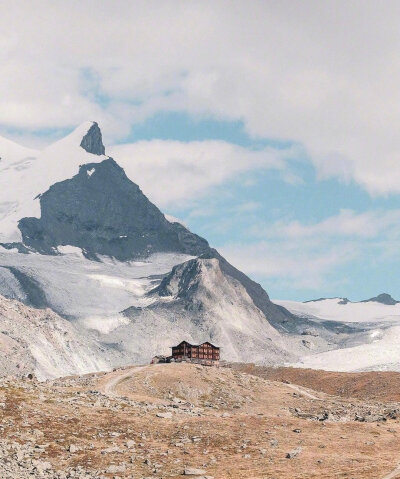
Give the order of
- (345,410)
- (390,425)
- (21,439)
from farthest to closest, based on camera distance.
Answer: (345,410), (390,425), (21,439)

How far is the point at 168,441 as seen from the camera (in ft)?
262

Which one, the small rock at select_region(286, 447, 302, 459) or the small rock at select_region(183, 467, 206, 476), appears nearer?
the small rock at select_region(183, 467, 206, 476)

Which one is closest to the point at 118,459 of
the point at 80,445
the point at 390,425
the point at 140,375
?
the point at 80,445

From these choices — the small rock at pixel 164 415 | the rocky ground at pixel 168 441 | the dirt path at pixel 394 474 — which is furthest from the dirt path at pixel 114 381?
the dirt path at pixel 394 474

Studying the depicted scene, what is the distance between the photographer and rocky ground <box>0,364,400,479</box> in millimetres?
69438

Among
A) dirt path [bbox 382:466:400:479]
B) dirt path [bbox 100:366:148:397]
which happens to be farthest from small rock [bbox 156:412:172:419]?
dirt path [bbox 100:366:148:397]

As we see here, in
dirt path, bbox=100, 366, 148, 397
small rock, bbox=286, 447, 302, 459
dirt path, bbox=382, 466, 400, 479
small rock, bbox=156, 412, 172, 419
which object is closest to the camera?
dirt path, bbox=382, 466, 400, 479

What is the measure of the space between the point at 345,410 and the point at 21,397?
201ft

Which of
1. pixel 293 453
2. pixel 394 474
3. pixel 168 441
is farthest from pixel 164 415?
pixel 394 474

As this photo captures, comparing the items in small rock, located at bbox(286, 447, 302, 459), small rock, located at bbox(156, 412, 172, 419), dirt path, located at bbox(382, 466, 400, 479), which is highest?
small rock, located at bbox(156, 412, 172, 419)

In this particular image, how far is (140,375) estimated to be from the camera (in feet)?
495

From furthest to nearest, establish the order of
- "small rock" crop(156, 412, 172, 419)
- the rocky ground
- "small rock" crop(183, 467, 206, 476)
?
"small rock" crop(156, 412, 172, 419)
the rocky ground
"small rock" crop(183, 467, 206, 476)

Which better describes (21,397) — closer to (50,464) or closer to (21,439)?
(21,439)

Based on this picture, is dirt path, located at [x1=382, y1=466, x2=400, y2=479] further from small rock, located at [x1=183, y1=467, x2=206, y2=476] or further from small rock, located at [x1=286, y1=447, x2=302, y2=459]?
small rock, located at [x1=183, y1=467, x2=206, y2=476]
